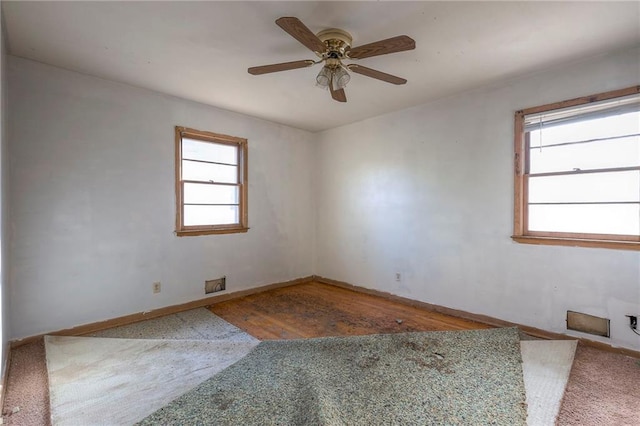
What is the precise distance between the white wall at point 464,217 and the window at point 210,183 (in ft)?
4.90

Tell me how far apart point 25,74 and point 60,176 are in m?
0.91

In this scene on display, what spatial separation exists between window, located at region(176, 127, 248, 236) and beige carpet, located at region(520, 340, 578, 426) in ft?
11.2

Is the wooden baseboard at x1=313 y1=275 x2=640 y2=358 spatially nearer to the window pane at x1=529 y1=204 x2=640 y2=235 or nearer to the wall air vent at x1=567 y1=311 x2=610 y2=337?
the wall air vent at x1=567 y1=311 x2=610 y2=337

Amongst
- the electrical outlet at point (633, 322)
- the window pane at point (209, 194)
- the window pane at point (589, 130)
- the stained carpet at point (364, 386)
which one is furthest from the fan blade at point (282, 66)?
the electrical outlet at point (633, 322)

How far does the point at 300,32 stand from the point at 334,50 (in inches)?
18.1

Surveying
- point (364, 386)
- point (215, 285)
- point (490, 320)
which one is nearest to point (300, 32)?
point (364, 386)

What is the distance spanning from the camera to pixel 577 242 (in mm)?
2707

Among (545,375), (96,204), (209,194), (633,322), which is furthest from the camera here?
(209,194)

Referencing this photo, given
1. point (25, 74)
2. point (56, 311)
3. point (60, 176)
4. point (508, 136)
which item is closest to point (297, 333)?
point (56, 311)

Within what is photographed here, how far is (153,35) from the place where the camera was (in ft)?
7.36

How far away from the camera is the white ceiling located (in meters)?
1.96

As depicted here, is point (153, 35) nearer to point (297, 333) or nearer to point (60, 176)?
point (60, 176)

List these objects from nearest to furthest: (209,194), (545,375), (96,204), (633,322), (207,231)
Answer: (545,375), (633,322), (96,204), (207,231), (209,194)

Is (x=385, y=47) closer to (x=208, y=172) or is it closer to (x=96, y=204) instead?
(x=208, y=172)
